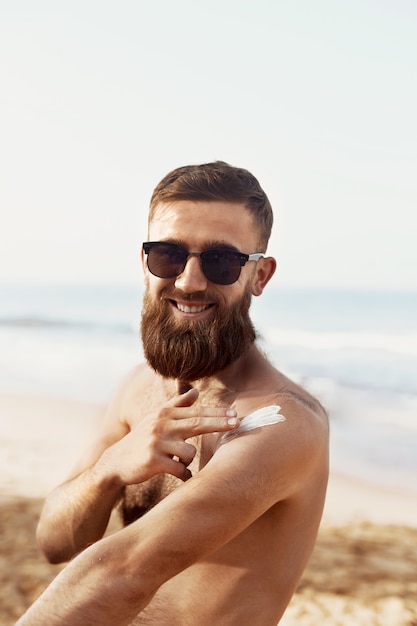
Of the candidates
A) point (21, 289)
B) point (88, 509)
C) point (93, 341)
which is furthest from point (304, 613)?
point (21, 289)

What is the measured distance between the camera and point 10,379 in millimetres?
14438

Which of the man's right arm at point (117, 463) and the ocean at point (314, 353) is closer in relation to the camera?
the man's right arm at point (117, 463)

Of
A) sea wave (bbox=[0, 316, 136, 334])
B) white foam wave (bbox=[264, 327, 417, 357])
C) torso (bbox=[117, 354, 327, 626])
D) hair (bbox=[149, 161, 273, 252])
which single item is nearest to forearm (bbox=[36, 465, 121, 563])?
torso (bbox=[117, 354, 327, 626])

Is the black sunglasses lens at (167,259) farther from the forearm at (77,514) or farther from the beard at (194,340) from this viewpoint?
the forearm at (77,514)

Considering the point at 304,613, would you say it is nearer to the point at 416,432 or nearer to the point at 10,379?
the point at 416,432

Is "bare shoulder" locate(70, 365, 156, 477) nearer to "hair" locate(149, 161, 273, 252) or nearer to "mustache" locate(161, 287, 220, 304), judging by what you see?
"mustache" locate(161, 287, 220, 304)

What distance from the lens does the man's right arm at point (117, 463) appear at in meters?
2.44

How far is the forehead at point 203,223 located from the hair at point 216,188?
0.02 metres

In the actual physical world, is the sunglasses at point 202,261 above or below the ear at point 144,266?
above

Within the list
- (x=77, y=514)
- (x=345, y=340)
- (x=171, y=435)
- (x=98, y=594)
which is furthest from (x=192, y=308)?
(x=345, y=340)

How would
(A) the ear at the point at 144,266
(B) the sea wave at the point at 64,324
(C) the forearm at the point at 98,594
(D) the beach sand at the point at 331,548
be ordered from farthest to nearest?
(B) the sea wave at the point at 64,324
(D) the beach sand at the point at 331,548
(A) the ear at the point at 144,266
(C) the forearm at the point at 98,594

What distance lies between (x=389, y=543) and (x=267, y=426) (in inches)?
174

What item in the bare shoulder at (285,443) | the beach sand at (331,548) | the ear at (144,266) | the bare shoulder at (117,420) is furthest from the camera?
the beach sand at (331,548)

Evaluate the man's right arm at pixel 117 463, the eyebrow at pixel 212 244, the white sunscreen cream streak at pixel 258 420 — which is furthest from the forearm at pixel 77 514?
the eyebrow at pixel 212 244
